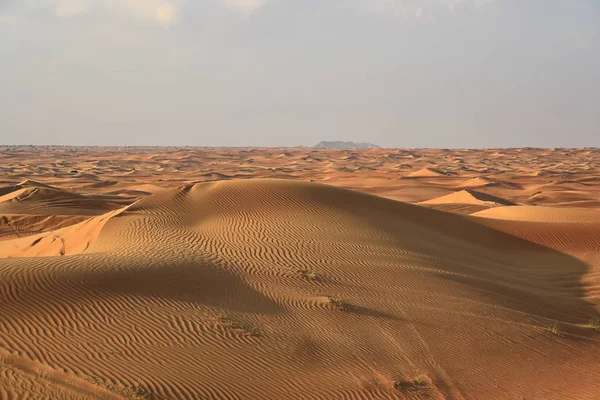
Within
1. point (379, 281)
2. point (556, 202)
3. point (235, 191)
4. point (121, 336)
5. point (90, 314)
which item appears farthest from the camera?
point (556, 202)

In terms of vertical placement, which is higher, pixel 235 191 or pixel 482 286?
pixel 235 191

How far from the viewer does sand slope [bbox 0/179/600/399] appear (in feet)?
23.4

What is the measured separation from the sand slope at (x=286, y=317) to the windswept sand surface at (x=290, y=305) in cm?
4

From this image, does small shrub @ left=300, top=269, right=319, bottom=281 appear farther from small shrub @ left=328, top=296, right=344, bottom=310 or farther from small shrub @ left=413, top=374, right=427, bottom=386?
small shrub @ left=413, top=374, right=427, bottom=386

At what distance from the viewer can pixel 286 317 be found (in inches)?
374

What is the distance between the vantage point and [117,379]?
6.59 meters

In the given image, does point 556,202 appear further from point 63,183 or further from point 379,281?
point 63,183

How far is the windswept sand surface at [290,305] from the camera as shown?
284 inches

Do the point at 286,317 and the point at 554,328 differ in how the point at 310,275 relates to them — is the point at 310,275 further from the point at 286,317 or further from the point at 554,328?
the point at 554,328

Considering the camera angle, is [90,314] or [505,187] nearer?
[90,314]

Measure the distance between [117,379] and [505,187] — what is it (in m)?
42.1

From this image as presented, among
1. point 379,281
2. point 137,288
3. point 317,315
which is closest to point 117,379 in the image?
point 137,288

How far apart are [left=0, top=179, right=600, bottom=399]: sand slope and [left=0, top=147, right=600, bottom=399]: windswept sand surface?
35 mm

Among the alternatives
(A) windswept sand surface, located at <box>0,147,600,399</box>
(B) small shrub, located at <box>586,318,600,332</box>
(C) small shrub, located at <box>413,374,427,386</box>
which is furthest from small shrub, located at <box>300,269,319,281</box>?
(B) small shrub, located at <box>586,318,600,332</box>
